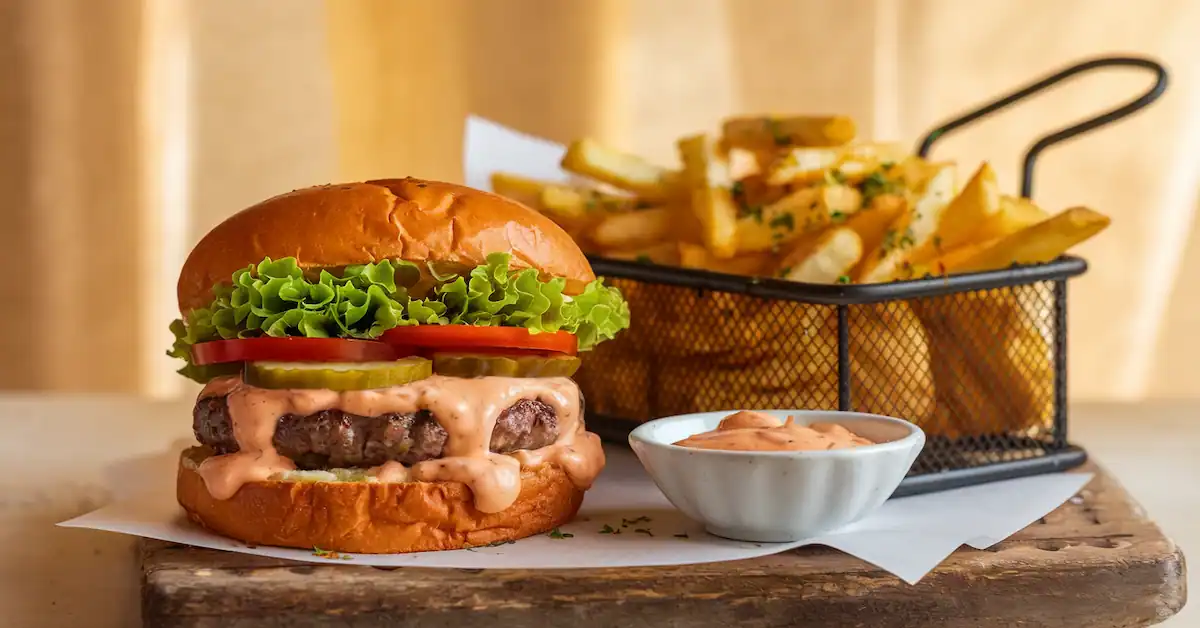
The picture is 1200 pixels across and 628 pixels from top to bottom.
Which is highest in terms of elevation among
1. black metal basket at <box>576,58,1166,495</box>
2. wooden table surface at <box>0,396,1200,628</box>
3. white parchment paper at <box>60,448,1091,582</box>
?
black metal basket at <box>576,58,1166,495</box>

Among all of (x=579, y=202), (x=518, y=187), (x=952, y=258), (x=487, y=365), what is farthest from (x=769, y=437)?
(x=518, y=187)

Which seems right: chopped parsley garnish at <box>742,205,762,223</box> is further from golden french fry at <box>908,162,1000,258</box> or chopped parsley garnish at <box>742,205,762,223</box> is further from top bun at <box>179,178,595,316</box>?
top bun at <box>179,178,595,316</box>

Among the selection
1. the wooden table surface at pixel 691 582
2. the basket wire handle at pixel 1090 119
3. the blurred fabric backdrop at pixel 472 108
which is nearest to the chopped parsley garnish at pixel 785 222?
the basket wire handle at pixel 1090 119

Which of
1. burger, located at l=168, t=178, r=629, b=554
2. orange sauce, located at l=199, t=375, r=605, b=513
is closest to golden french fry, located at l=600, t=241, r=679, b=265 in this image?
burger, located at l=168, t=178, r=629, b=554

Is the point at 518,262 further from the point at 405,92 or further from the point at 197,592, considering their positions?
the point at 405,92

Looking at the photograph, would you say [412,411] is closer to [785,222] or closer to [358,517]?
[358,517]

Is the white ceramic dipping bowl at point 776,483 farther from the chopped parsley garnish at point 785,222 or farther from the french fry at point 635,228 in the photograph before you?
the french fry at point 635,228

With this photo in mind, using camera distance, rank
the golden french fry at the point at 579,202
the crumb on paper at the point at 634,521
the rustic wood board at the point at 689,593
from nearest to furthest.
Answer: the rustic wood board at the point at 689,593, the crumb on paper at the point at 634,521, the golden french fry at the point at 579,202
